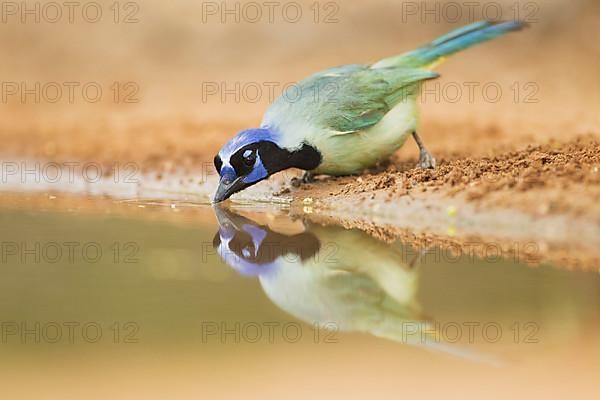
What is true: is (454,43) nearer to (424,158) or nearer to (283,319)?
(424,158)

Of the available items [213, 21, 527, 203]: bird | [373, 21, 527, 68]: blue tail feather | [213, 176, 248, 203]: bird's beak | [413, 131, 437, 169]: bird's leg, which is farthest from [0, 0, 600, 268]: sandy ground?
[373, 21, 527, 68]: blue tail feather

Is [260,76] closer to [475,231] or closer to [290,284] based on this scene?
[475,231]

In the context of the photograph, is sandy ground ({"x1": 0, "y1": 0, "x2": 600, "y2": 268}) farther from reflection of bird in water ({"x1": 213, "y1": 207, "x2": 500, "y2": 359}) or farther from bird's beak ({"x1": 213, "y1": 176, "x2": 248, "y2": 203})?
reflection of bird in water ({"x1": 213, "y1": 207, "x2": 500, "y2": 359})

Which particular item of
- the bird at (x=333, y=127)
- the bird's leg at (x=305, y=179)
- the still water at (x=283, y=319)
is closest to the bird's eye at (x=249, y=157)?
the bird at (x=333, y=127)

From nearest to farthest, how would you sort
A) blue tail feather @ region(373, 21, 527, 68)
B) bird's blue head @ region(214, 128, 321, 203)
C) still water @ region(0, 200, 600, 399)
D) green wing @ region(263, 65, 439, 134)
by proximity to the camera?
still water @ region(0, 200, 600, 399) < bird's blue head @ region(214, 128, 321, 203) < green wing @ region(263, 65, 439, 134) < blue tail feather @ region(373, 21, 527, 68)

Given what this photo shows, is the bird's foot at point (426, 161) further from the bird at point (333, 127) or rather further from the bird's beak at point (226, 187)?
the bird's beak at point (226, 187)

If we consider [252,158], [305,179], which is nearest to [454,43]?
[305,179]
